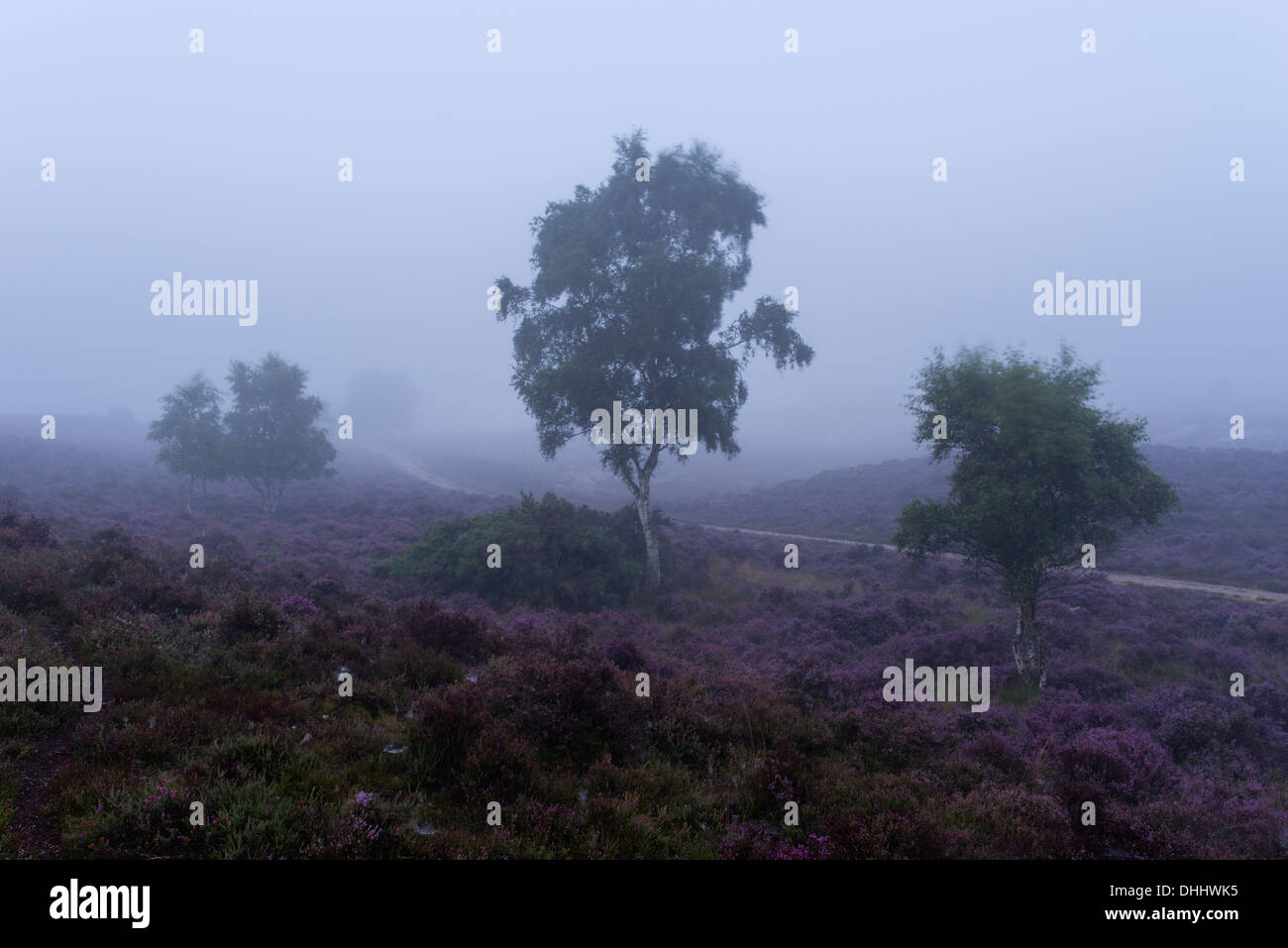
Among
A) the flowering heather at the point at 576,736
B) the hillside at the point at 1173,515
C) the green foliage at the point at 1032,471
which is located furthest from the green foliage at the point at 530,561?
the hillside at the point at 1173,515

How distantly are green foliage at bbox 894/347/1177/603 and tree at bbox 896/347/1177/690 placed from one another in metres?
0.02

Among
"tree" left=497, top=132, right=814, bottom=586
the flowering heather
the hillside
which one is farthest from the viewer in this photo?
the hillside

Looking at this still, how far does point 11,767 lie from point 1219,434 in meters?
104

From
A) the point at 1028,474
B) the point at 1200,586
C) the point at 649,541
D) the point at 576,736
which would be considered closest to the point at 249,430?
the point at 649,541

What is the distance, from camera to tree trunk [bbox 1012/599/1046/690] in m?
14.2

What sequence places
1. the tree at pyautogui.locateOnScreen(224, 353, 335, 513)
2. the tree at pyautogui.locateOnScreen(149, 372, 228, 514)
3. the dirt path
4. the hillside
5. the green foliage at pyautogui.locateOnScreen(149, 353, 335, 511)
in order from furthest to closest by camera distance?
1. the tree at pyautogui.locateOnScreen(224, 353, 335, 513)
2. the green foliage at pyautogui.locateOnScreen(149, 353, 335, 511)
3. the tree at pyautogui.locateOnScreen(149, 372, 228, 514)
4. the hillside
5. the dirt path

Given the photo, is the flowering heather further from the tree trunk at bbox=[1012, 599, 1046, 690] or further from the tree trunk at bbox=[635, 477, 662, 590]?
the tree trunk at bbox=[635, 477, 662, 590]

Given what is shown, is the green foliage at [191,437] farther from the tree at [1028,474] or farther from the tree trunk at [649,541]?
the tree at [1028,474]

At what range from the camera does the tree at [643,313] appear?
22.5 metres

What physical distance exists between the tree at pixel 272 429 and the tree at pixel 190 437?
756mm

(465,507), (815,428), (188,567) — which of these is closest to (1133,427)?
(188,567)

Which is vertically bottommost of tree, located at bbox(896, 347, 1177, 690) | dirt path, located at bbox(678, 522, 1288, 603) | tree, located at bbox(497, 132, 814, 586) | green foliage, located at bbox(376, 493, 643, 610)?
dirt path, located at bbox(678, 522, 1288, 603)

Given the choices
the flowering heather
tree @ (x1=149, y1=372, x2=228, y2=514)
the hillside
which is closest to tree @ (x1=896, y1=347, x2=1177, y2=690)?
the hillside
